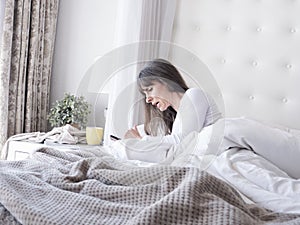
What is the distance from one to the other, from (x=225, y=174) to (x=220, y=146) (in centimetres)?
25

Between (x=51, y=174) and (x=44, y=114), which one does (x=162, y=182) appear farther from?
(x=44, y=114)

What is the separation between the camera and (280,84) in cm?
215

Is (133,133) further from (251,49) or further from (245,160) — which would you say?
(251,49)

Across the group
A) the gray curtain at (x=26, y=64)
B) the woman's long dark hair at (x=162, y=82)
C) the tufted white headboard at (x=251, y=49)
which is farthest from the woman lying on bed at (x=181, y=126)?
the gray curtain at (x=26, y=64)

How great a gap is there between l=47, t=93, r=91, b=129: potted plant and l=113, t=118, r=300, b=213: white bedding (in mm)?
791

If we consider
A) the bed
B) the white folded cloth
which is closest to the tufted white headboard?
the bed

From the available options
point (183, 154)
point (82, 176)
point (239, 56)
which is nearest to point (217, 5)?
point (239, 56)

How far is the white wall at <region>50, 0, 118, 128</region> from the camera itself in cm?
285

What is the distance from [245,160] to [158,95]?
51 centimetres

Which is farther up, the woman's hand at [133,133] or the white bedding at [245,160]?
the white bedding at [245,160]

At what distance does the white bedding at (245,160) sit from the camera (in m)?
1.18

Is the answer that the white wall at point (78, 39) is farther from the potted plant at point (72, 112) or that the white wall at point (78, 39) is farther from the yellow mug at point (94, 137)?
the yellow mug at point (94, 137)

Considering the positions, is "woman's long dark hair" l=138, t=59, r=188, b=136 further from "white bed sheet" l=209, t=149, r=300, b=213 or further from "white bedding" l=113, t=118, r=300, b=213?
"white bed sheet" l=209, t=149, r=300, b=213

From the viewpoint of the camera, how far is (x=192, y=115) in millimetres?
1855
